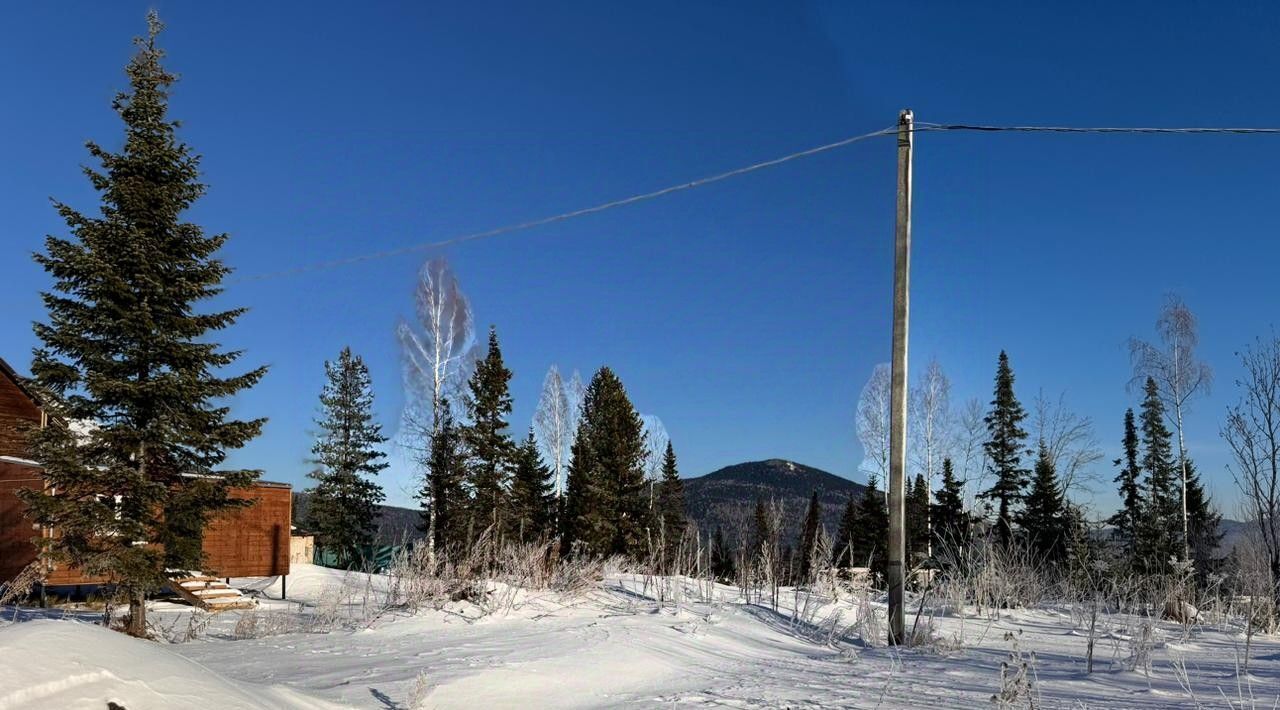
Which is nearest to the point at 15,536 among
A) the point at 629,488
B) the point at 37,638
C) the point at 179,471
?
the point at 179,471

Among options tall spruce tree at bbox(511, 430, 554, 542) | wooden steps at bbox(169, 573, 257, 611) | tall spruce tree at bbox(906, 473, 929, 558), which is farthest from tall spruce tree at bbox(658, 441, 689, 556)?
wooden steps at bbox(169, 573, 257, 611)

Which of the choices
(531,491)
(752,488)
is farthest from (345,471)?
(752,488)

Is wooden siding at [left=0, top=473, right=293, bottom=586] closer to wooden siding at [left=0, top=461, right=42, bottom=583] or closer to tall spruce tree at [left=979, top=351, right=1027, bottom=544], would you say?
wooden siding at [left=0, top=461, right=42, bottom=583]

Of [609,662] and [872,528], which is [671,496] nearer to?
[872,528]

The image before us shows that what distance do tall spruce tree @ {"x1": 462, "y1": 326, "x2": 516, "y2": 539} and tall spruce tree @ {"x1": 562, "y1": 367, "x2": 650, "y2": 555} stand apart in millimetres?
3625

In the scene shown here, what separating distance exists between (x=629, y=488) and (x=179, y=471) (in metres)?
25.7

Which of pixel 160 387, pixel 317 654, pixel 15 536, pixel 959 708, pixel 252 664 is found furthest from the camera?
pixel 15 536

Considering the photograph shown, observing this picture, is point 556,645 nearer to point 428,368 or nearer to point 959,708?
point 959,708

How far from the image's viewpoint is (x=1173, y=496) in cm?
3559

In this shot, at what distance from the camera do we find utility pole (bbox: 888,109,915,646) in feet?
28.2

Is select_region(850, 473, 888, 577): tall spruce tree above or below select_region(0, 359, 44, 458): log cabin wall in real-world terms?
below

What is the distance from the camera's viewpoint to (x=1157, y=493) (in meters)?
35.7

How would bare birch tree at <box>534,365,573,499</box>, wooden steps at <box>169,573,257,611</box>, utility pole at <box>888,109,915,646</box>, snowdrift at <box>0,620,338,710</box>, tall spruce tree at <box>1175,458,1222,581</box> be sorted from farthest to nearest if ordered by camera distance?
1. bare birch tree at <box>534,365,573,499</box>
2. tall spruce tree at <box>1175,458,1222,581</box>
3. wooden steps at <box>169,573,257,611</box>
4. utility pole at <box>888,109,915,646</box>
5. snowdrift at <box>0,620,338,710</box>

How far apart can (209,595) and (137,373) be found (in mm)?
7519
